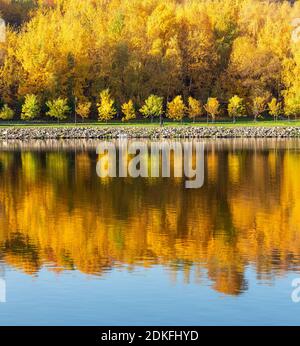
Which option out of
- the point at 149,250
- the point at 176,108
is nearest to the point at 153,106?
the point at 176,108

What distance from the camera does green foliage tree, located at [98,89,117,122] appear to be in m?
75.1

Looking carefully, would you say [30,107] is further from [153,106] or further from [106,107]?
[153,106]

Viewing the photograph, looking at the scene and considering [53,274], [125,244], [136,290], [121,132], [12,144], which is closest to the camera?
[136,290]

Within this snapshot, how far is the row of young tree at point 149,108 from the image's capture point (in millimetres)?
73812

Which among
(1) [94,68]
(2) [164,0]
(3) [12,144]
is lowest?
(3) [12,144]

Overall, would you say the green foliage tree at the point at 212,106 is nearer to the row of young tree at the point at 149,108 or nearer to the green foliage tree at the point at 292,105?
the row of young tree at the point at 149,108

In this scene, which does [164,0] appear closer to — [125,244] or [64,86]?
[64,86]

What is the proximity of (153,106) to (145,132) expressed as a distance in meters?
8.85

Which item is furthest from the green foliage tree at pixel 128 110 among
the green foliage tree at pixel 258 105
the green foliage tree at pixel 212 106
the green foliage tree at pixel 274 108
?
the green foliage tree at pixel 274 108

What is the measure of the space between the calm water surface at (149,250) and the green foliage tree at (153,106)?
137 ft

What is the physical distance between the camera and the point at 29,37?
7931 cm

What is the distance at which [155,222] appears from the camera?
22469 mm
